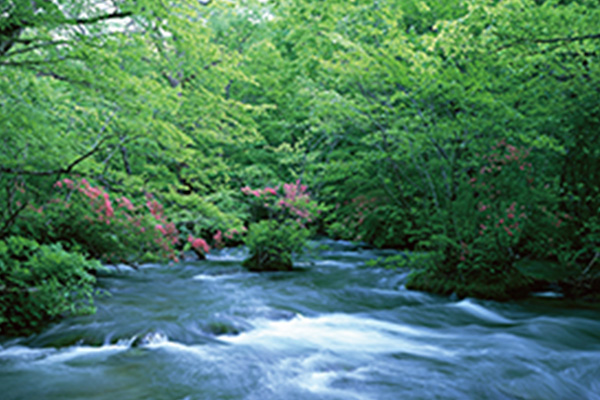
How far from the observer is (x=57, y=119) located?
6051mm

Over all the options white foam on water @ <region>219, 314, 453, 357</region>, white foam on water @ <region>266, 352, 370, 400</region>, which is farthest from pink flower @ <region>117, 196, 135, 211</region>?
white foam on water @ <region>266, 352, 370, 400</region>

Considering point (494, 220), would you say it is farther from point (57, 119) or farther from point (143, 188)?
point (57, 119)

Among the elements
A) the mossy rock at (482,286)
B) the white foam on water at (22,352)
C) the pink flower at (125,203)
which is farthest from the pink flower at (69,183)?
the mossy rock at (482,286)

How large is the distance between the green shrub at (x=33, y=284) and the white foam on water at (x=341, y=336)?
→ 1.80 metres

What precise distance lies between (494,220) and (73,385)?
19.9ft

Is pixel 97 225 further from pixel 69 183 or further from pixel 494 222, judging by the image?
pixel 494 222

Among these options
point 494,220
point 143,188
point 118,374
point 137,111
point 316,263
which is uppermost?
point 137,111

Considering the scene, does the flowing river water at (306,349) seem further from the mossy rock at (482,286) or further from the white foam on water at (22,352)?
the mossy rock at (482,286)

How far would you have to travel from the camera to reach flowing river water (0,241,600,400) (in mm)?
3539

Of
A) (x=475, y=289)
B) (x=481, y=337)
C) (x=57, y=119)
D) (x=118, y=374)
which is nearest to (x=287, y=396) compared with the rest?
(x=118, y=374)

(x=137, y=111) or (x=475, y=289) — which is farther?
(x=475, y=289)

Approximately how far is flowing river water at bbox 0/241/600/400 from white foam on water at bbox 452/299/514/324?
0.02 metres

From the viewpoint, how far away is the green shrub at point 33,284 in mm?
4305

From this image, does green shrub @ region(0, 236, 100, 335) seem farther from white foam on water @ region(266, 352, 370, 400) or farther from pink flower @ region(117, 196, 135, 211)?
white foam on water @ region(266, 352, 370, 400)
